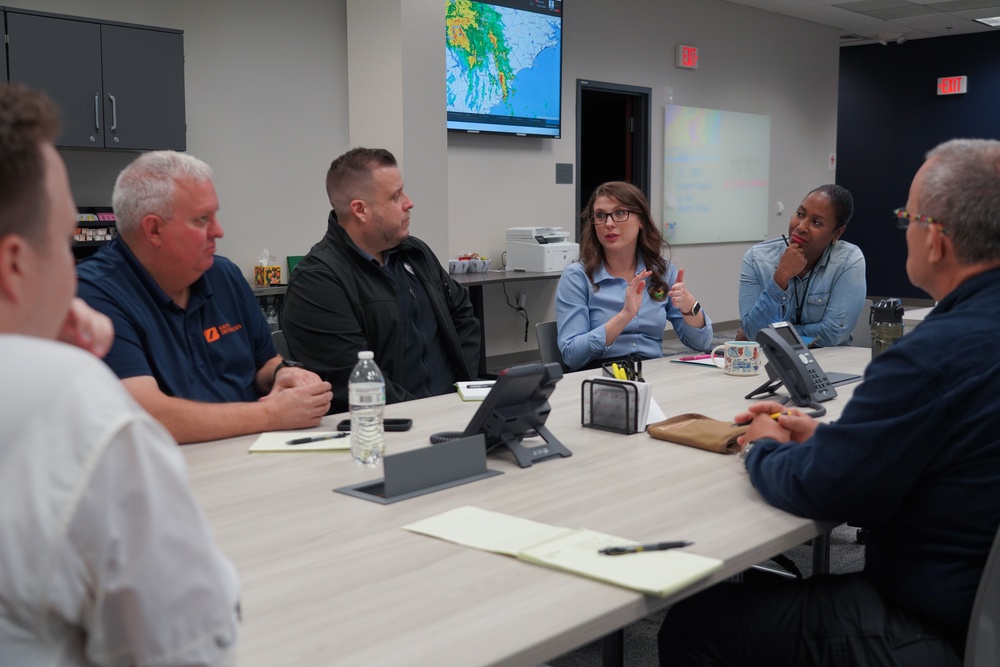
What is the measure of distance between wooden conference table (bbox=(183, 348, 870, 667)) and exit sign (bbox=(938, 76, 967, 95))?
10.6m

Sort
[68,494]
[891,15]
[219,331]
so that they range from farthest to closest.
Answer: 1. [891,15]
2. [219,331]
3. [68,494]

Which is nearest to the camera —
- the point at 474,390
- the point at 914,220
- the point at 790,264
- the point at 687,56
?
the point at 914,220

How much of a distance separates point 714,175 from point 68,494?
8.84 metres

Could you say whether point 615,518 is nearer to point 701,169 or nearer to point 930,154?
point 930,154

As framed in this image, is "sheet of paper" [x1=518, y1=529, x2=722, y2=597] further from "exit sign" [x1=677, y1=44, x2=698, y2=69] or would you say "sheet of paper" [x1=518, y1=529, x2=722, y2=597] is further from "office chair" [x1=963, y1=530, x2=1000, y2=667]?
"exit sign" [x1=677, y1=44, x2=698, y2=69]

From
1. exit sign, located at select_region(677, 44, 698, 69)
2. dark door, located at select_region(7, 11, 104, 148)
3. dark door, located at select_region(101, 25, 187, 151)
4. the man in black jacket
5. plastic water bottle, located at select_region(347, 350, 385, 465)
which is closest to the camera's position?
plastic water bottle, located at select_region(347, 350, 385, 465)

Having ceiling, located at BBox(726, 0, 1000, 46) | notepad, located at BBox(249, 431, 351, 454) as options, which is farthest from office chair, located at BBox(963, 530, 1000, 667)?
ceiling, located at BBox(726, 0, 1000, 46)

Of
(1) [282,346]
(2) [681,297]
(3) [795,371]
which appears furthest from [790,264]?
(1) [282,346]

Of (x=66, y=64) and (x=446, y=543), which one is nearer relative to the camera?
(x=446, y=543)

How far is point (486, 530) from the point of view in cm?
155

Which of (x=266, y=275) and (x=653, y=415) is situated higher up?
(x=266, y=275)

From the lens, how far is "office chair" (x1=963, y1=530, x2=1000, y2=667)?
55.9 inches

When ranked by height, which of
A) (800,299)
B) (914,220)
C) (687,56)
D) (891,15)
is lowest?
(800,299)

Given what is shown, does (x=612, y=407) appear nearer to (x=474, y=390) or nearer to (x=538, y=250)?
(x=474, y=390)
